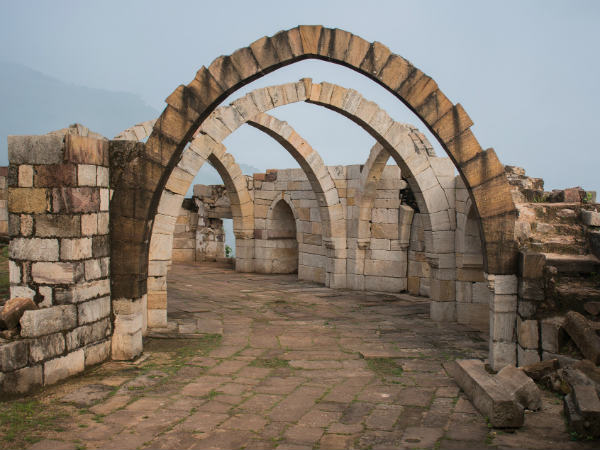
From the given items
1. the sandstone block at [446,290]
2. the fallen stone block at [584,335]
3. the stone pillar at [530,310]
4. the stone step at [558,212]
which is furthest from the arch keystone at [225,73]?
the sandstone block at [446,290]

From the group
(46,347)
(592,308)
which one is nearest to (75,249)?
(46,347)

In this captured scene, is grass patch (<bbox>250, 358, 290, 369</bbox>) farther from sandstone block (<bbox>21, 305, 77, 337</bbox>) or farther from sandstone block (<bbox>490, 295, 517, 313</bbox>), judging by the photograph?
sandstone block (<bbox>490, 295, 517, 313</bbox>)

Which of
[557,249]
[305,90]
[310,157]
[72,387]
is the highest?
[305,90]

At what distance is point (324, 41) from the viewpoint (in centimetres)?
654

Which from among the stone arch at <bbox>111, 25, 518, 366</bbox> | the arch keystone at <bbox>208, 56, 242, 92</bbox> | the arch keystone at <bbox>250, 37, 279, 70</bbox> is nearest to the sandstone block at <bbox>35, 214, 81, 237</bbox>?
the stone arch at <bbox>111, 25, 518, 366</bbox>

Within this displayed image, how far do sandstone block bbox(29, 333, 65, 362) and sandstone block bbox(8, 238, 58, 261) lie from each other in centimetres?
78

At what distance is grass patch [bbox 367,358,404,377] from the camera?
19.8 feet

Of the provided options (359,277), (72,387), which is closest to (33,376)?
(72,387)

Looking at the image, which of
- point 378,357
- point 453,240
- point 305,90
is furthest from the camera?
point 305,90

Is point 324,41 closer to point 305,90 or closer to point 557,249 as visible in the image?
point 305,90

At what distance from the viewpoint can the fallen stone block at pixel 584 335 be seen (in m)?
5.07

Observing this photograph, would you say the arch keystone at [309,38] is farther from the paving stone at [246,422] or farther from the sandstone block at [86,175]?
the paving stone at [246,422]

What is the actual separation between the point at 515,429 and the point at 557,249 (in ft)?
9.72

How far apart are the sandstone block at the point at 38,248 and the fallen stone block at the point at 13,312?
458 mm
